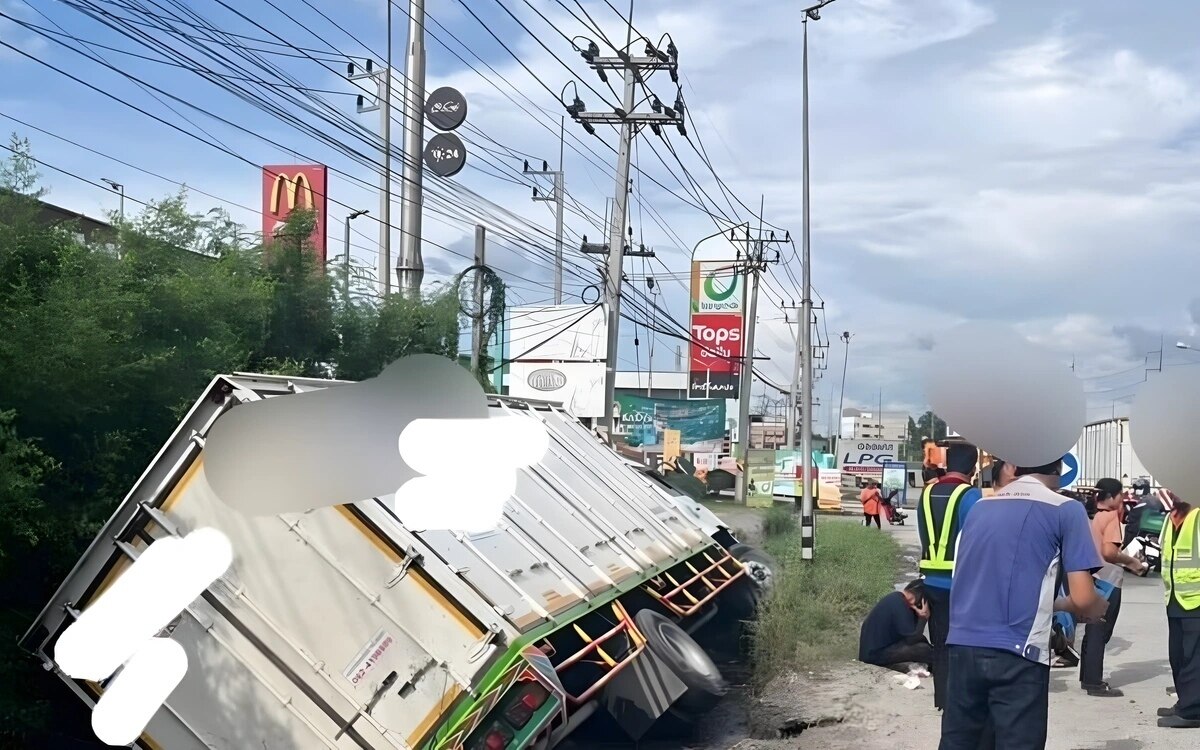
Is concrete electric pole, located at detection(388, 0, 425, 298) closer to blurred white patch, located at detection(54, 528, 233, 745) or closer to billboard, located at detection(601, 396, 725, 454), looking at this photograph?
blurred white patch, located at detection(54, 528, 233, 745)

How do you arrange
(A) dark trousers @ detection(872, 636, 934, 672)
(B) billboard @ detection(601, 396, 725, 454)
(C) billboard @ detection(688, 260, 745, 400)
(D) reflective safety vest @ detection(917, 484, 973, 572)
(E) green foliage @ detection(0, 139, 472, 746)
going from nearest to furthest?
(E) green foliage @ detection(0, 139, 472, 746) < (D) reflective safety vest @ detection(917, 484, 973, 572) < (A) dark trousers @ detection(872, 636, 934, 672) < (B) billboard @ detection(601, 396, 725, 454) < (C) billboard @ detection(688, 260, 745, 400)

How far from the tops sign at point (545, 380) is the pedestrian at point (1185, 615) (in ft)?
108

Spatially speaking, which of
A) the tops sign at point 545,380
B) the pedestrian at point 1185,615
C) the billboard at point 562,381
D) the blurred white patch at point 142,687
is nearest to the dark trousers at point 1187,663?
the pedestrian at point 1185,615

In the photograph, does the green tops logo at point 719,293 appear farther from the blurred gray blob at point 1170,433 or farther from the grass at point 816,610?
the blurred gray blob at point 1170,433

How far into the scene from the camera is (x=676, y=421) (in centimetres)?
4388

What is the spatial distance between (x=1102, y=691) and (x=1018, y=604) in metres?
4.95

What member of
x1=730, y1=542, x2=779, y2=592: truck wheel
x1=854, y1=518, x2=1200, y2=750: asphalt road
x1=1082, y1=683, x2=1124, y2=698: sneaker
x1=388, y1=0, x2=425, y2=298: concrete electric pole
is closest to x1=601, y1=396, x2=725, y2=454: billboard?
x1=730, y1=542, x2=779, y2=592: truck wheel

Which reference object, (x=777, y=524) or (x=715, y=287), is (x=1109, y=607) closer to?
(x=777, y=524)

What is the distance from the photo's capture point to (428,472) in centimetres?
478

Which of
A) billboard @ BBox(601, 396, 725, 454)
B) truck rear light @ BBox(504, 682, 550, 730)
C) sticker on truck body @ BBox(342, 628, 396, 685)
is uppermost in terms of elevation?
billboard @ BBox(601, 396, 725, 454)

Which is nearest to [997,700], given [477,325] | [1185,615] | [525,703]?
[525,703]

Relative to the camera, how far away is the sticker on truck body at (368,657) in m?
5.16

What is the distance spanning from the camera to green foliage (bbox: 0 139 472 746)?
236 inches

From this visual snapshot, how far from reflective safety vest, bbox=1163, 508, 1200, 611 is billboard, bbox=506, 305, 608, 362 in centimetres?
1936
